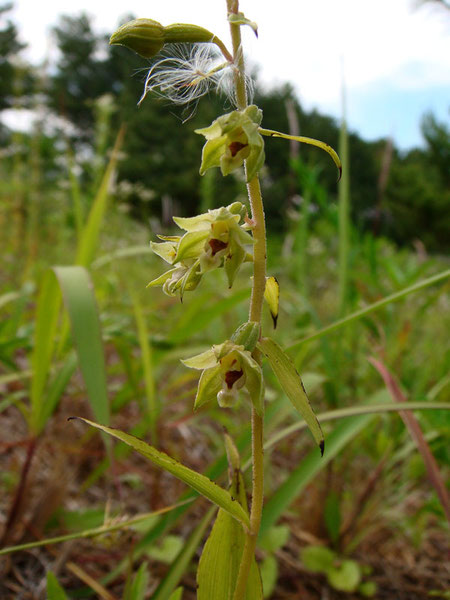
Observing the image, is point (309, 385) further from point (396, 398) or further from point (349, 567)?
point (349, 567)

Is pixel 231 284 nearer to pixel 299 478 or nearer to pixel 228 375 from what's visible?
pixel 228 375

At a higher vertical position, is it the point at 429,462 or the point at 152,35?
the point at 152,35

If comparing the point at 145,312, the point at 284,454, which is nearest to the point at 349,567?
the point at 284,454

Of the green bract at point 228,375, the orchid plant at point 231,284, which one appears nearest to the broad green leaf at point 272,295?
the orchid plant at point 231,284

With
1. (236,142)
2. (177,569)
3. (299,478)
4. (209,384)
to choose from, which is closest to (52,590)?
(177,569)

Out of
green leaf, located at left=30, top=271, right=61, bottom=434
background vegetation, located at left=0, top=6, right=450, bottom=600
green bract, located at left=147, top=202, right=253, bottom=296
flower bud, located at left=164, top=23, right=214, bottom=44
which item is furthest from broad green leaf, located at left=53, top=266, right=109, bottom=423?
flower bud, located at left=164, top=23, right=214, bottom=44

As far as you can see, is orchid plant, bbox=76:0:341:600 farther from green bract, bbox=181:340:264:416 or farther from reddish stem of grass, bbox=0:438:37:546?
reddish stem of grass, bbox=0:438:37:546

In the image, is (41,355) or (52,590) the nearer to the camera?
(52,590)
